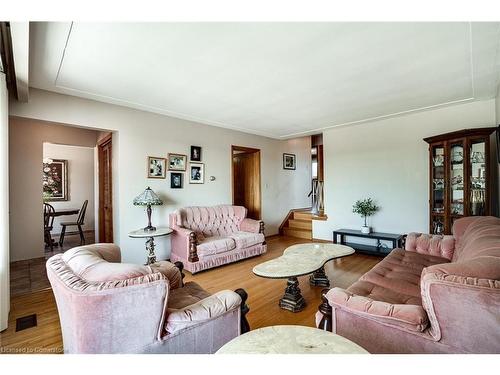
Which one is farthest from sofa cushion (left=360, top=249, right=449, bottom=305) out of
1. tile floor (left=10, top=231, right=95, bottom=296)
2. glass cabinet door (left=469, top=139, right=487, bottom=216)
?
tile floor (left=10, top=231, right=95, bottom=296)

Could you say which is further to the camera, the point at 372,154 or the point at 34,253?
the point at 372,154

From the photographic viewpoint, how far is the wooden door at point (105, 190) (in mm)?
4035

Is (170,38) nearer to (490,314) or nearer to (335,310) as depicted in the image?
(335,310)

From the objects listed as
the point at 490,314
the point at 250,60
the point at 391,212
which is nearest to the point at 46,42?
the point at 250,60

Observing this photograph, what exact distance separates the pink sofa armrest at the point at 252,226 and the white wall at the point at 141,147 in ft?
2.40

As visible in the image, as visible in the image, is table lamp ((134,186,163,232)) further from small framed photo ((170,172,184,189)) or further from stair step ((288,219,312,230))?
stair step ((288,219,312,230))

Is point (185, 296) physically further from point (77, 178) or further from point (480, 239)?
point (77, 178)

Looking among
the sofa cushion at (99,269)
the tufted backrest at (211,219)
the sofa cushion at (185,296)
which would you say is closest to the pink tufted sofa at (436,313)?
the sofa cushion at (185,296)

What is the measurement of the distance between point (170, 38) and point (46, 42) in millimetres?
1028

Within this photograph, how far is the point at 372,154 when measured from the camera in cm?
464

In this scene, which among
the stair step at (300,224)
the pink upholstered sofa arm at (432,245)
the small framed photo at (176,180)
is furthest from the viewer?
the stair step at (300,224)

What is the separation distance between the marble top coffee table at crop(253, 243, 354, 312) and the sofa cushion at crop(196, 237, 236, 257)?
1.08m

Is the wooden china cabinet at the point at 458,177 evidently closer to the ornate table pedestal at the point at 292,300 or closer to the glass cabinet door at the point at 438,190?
the glass cabinet door at the point at 438,190

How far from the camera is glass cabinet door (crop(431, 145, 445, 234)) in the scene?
3.59 m
